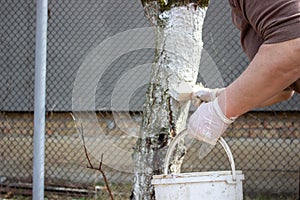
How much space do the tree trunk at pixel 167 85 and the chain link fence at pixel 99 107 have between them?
1.83 meters

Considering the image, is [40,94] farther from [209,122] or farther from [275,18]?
[275,18]

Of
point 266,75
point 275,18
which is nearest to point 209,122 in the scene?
point 266,75

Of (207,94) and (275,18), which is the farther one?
(207,94)

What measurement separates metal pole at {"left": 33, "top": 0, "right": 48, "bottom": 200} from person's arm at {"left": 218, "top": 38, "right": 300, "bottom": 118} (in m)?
2.13

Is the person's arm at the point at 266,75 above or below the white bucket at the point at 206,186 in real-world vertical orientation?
above

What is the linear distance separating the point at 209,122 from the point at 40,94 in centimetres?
200

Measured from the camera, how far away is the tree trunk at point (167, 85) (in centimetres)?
337

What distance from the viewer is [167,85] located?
3385 millimetres

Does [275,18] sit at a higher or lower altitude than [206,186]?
higher

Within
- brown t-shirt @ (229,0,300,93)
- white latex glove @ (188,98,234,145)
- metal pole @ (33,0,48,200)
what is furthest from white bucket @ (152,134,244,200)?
metal pole @ (33,0,48,200)

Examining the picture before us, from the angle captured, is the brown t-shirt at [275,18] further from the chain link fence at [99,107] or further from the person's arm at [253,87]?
the chain link fence at [99,107]

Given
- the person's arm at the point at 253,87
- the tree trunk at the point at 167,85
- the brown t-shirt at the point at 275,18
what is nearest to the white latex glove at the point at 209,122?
the person's arm at the point at 253,87

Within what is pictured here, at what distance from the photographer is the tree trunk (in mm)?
3373

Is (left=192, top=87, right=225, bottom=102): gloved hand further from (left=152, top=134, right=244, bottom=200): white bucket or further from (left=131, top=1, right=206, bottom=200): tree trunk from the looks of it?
(left=131, top=1, right=206, bottom=200): tree trunk
